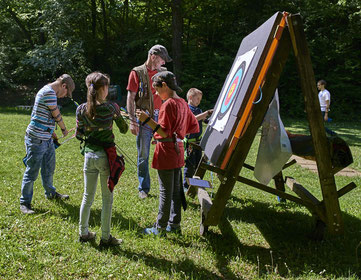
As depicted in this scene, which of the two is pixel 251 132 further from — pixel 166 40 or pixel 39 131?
pixel 166 40

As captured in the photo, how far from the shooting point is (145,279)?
2762 mm

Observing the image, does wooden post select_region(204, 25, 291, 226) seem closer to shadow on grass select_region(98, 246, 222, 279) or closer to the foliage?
shadow on grass select_region(98, 246, 222, 279)

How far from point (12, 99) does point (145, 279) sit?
72.3 feet

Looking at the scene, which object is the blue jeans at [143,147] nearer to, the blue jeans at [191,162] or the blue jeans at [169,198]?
the blue jeans at [191,162]

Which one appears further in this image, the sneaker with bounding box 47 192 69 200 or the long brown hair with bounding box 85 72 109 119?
the sneaker with bounding box 47 192 69 200

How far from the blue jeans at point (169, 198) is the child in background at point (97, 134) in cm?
53

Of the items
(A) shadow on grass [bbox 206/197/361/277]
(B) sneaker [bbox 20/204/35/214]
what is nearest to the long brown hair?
(B) sneaker [bbox 20/204/35/214]

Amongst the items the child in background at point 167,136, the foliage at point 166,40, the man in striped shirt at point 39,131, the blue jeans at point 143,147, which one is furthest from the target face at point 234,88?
the foliage at point 166,40

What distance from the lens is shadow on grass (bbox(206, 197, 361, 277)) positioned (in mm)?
3053

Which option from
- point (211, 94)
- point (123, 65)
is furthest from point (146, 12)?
point (211, 94)

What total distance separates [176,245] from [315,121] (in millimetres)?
1761

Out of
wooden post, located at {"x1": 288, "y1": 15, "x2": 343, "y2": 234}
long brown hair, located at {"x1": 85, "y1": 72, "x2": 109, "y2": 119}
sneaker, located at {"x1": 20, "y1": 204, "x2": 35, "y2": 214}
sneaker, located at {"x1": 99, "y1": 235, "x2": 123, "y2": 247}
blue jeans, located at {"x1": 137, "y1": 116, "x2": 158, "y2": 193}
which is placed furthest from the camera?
blue jeans, located at {"x1": 137, "y1": 116, "x2": 158, "y2": 193}

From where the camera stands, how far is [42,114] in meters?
4.03

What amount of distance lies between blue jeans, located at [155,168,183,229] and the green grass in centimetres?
19
